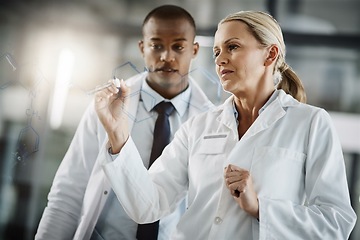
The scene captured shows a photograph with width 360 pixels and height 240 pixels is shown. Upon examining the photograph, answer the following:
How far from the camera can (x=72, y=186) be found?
1565 mm

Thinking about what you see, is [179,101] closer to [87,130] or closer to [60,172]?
[87,130]

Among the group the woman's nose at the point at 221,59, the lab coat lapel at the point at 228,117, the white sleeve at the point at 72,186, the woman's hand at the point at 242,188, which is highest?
the woman's nose at the point at 221,59

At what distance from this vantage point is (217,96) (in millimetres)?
1760

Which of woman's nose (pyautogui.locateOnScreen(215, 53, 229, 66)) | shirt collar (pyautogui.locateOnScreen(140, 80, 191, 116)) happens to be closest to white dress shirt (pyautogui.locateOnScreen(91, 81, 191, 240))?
shirt collar (pyautogui.locateOnScreen(140, 80, 191, 116))

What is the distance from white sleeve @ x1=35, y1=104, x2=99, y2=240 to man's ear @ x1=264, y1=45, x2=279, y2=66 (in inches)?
24.4

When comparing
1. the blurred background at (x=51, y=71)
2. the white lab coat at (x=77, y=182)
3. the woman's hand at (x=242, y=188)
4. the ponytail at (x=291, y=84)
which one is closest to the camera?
the woman's hand at (x=242, y=188)

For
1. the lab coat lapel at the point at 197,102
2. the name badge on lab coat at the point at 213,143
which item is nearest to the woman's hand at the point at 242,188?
the name badge on lab coat at the point at 213,143

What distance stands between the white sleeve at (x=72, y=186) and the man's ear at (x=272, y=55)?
0.62m

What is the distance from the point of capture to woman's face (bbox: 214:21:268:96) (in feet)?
4.19

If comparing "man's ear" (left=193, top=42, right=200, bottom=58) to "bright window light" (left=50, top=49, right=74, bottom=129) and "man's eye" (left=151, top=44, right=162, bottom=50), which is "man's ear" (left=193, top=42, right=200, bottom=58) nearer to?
"man's eye" (left=151, top=44, right=162, bottom=50)

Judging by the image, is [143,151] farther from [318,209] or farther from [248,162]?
[318,209]

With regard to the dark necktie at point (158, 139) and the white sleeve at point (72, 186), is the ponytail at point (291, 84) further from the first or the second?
the white sleeve at point (72, 186)

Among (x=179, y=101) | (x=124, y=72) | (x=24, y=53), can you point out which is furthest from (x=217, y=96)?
(x=24, y=53)

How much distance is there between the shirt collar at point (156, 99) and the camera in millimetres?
1598
